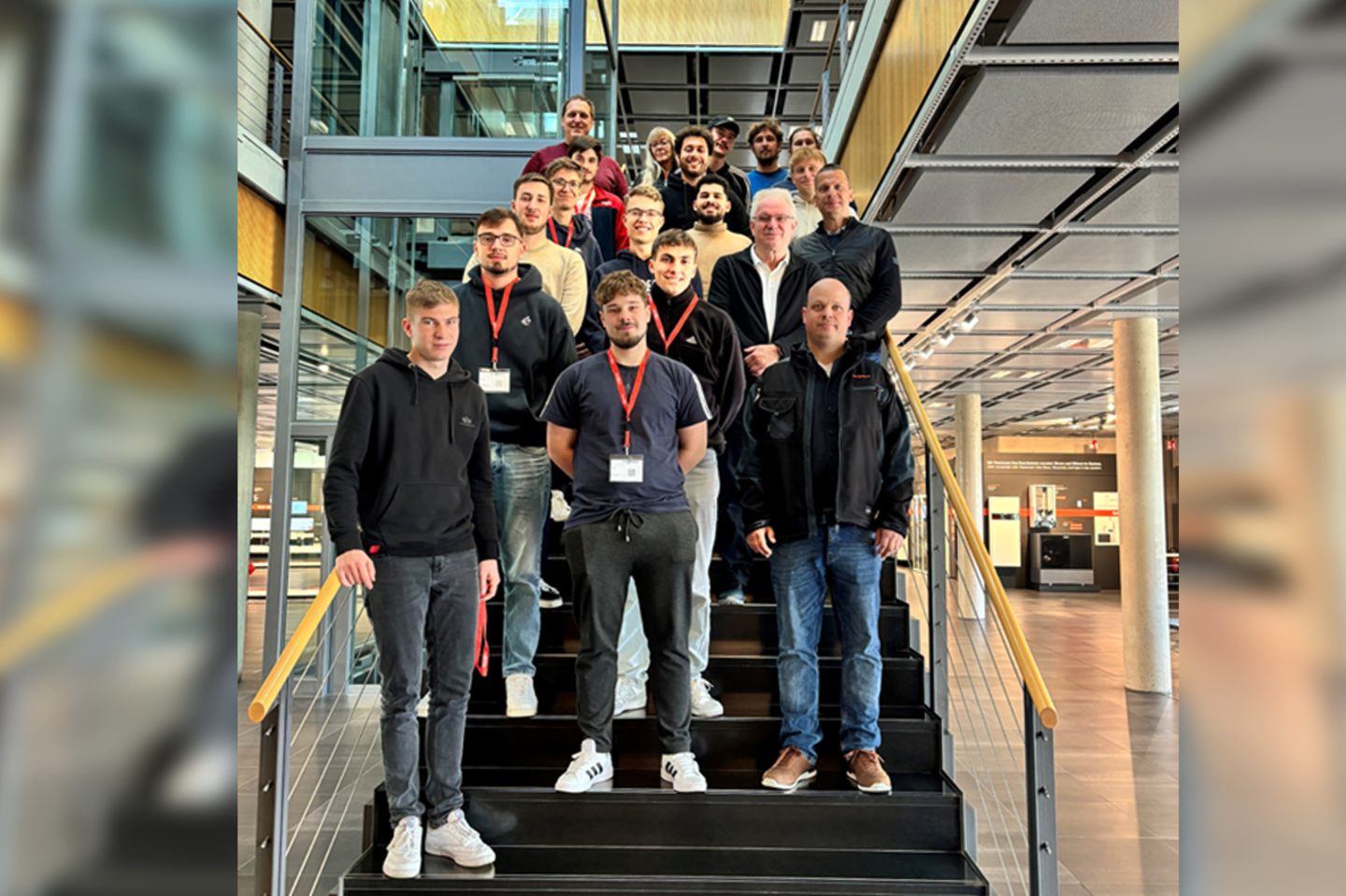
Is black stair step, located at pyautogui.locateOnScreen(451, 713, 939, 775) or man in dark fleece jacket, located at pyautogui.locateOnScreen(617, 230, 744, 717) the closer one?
black stair step, located at pyautogui.locateOnScreen(451, 713, 939, 775)

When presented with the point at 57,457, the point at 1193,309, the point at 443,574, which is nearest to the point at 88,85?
the point at 57,457

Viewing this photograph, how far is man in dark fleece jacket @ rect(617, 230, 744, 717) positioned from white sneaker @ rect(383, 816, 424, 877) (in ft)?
3.20

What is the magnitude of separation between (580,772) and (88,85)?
3231mm

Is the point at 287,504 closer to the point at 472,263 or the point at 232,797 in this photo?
the point at 472,263

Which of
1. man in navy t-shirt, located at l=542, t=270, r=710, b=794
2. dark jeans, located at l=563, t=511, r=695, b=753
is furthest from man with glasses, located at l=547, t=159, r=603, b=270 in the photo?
dark jeans, located at l=563, t=511, r=695, b=753

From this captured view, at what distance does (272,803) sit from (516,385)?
1744 mm

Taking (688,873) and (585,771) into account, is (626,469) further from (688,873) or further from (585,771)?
(688,873)

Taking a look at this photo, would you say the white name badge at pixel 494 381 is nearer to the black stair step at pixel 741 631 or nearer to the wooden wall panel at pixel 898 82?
the black stair step at pixel 741 631

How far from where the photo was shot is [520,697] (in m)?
3.62

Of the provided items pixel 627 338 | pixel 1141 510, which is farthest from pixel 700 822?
pixel 1141 510

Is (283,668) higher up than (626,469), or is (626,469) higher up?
(626,469)

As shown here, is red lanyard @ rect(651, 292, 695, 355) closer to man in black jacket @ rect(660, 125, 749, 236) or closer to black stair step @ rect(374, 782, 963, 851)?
man in black jacket @ rect(660, 125, 749, 236)

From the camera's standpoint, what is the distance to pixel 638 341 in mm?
3396

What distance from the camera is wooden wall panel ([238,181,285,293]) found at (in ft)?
20.7
